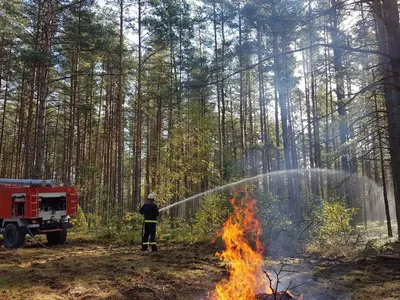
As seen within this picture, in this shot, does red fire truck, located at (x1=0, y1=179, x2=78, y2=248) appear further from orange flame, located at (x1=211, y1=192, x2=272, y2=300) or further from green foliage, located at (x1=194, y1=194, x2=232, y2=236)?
orange flame, located at (x1=211, y1=192, x2=272, y2=300)

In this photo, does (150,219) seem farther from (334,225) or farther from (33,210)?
(334,225)

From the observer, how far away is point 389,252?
8.40m

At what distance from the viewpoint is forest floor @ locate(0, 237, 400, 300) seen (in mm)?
5359

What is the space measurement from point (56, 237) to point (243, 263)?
8364 millimetres

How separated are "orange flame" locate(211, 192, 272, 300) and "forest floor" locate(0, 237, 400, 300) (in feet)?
1.26

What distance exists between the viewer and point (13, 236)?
1044 cm

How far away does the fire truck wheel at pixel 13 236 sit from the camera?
10312 millimetres

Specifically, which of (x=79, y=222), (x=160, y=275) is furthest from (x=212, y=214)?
(x=79, y=222)

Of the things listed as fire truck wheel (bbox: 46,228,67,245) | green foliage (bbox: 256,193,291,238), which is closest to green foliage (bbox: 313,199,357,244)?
green foliage (bbox: 256,193,291,238)

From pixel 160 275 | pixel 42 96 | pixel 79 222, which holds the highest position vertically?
pixel 42 96

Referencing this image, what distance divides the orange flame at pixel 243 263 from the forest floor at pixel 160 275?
384mm

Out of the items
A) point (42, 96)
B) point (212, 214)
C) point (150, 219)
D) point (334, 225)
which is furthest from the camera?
point (42, 96)

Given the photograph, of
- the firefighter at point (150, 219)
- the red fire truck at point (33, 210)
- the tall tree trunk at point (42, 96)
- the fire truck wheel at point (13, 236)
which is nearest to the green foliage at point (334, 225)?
the firefighter at point (150, 219)

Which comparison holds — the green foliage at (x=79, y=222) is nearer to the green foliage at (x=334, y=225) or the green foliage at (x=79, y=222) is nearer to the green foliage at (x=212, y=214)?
the green foliage at (x=212, y=214)
